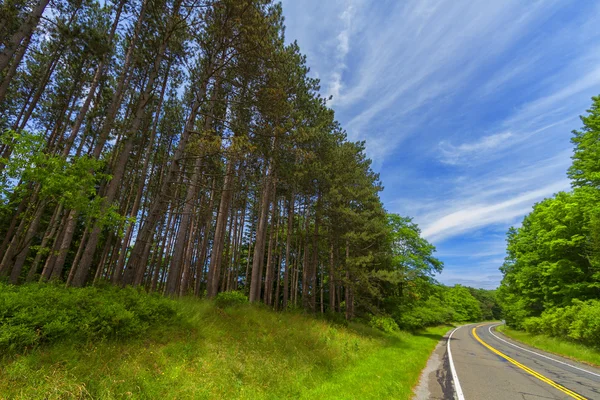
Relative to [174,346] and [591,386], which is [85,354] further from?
[591,386]

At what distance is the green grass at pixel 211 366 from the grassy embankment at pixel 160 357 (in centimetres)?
2

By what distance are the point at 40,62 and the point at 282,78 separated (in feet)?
55.8

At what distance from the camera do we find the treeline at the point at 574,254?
17.8 m

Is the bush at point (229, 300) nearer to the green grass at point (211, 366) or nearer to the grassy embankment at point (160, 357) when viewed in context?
the green grass at point (211, 366)

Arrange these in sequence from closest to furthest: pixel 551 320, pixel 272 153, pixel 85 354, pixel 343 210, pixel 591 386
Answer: pixel 85 354
pixel 591 386
pixel 272 153
pixel 343 210
pixel 551 320

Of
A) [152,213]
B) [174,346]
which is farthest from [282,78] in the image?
[174,346]

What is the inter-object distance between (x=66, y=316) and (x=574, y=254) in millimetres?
34409

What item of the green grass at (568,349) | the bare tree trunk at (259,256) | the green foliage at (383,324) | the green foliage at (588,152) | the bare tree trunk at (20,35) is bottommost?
the green grass at (568,349)

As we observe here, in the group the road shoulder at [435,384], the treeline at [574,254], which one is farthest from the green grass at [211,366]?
the treeline at [574,254]

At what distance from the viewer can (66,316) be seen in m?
4.97

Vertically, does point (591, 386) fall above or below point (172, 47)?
below

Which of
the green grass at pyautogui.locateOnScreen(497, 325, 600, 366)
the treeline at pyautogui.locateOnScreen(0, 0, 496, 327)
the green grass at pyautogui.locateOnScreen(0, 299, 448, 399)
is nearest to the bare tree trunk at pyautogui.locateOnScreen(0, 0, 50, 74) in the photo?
the treeline at pyautogui.locateOnScreen(0, 0, 496, 327)

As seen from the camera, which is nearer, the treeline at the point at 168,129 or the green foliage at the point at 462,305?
the treeline at the point at 168,129

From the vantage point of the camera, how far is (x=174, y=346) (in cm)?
637
